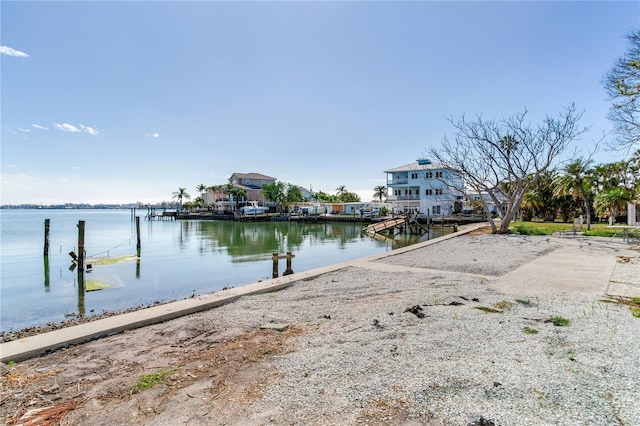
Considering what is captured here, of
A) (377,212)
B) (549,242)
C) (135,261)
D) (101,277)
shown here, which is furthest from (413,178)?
(101,277)

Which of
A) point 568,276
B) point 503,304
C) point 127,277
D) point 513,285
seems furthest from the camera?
point 127,277

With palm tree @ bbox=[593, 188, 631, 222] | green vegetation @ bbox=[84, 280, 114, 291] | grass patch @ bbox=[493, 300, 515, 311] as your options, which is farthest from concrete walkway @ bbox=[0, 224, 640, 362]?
palm tree @ bbox=[593, 188, 631, 222]

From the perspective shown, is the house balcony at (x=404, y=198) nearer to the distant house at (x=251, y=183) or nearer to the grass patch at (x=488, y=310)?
the distant house at (x=251, y=183)

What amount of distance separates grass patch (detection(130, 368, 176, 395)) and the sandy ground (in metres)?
0.02

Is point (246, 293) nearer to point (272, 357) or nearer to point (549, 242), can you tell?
point (272, 357)

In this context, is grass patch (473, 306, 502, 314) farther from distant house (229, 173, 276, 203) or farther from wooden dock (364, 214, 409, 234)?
distant house (229, 173, 276, 203)

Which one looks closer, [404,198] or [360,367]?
[360,367]

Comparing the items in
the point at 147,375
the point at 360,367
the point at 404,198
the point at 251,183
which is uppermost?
the point at 251,183

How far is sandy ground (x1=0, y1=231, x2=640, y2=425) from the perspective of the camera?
335 cm

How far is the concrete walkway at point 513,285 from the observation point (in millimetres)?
5605

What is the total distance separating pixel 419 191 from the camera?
54.1m

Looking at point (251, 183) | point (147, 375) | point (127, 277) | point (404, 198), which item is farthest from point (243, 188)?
point (147, 375)

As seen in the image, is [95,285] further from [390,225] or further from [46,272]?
[390,225]

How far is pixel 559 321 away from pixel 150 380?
241 inches
